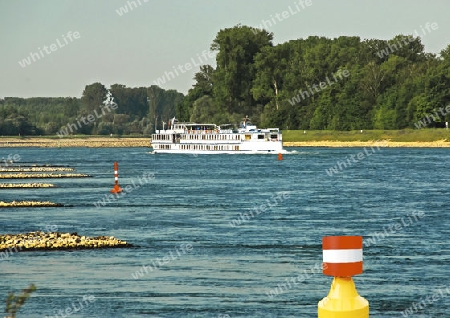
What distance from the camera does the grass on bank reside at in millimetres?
174625

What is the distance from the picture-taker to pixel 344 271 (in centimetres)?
897

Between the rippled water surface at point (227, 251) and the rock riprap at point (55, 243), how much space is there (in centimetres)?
110

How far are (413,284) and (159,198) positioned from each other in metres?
42.1

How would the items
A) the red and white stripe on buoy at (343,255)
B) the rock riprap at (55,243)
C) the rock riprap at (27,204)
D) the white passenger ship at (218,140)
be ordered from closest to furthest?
the red and white stripe on buoy at (343,255), the rock riprap at (55,243), the rock riprap at (27,204), the white passenger ship at (218,140)

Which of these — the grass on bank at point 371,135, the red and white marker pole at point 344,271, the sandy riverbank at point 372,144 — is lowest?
the sandy riverbank at point 372,144

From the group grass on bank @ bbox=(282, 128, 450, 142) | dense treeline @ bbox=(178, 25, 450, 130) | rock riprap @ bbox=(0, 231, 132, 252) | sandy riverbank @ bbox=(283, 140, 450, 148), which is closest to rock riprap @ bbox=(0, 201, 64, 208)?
rock riprap @ bbox=(0, 231, 132, 252)

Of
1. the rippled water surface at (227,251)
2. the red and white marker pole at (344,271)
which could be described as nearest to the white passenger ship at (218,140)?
the rippled water surface at (227,251)

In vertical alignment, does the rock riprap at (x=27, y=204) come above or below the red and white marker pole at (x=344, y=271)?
below

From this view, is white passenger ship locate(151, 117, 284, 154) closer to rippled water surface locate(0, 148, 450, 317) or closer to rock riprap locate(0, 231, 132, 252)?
rippled water surface locate(0, 148, 450, 317)

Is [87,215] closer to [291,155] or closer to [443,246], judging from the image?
[443,246]

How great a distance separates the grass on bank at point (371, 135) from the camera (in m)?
175

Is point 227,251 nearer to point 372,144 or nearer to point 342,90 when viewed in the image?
point 372,144

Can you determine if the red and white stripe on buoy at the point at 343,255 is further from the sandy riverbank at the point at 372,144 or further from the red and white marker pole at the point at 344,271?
the sandy riverbank at the point at 372,144

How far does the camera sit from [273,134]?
506ft
